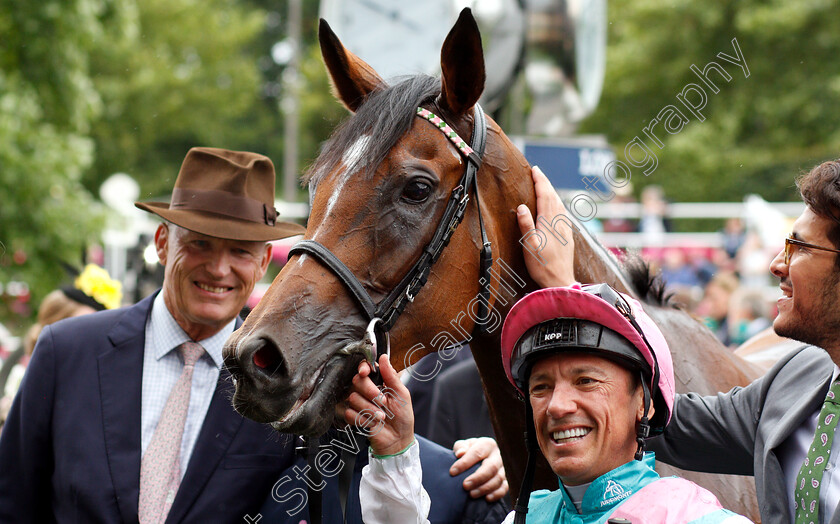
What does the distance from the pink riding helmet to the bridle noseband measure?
1.09ft

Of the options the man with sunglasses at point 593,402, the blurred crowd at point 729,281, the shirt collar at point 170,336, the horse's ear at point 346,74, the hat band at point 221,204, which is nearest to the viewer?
the man with sunglasses at point 593,402

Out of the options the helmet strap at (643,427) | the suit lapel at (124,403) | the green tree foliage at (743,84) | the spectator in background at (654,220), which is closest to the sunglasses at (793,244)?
the helmet strap at (643,427)

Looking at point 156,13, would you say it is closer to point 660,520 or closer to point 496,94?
point 496,94

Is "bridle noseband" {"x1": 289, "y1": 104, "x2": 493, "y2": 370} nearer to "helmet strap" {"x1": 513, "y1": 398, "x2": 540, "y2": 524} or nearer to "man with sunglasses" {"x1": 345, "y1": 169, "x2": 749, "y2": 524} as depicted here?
"man with sunglasses" {"x1": 345, "y1": 169, "x2": 749, "y2": 524}

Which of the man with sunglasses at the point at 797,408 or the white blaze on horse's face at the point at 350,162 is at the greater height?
the white blaze on horse's face at the point at 350,162

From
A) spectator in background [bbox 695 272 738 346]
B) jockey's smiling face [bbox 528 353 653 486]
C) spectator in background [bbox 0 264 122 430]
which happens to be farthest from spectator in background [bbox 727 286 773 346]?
jockey's smiling face [bbox 528 353 653 486]

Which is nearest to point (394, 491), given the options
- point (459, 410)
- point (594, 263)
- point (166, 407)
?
point (166, 407)

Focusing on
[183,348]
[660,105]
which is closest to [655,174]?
[660,105]

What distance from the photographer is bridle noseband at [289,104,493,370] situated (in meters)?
2.47

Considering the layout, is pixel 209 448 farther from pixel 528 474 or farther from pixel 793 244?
pixel 793 244

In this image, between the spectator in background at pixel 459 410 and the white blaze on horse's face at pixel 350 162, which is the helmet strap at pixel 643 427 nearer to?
the white blaze on horse's face at pixel 350 162

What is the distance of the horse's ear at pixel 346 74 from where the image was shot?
283 centimetres

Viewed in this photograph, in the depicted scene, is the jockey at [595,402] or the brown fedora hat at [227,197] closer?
the jockey at [595,402]

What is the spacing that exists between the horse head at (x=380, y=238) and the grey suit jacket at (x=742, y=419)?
69 centimetres
